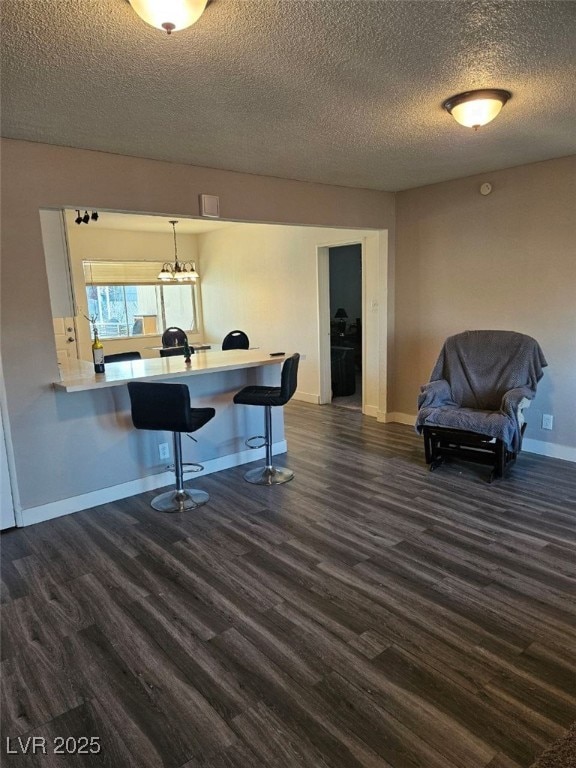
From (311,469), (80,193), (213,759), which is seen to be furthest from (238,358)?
(213,759)

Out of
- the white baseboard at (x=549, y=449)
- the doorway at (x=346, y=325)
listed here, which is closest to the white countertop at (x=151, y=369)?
the white baseboard at (x=549, y=449)

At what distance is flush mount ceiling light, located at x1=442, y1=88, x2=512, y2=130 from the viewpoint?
244cm

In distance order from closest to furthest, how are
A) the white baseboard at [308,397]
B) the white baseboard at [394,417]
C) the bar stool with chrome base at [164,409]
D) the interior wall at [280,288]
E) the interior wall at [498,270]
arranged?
1. the bar stool with chrome base at [164,409]
2. the interior wall at [498,270]
3. the white baseboard at [394,417]
4. the interior wall at [280,288]
5. the white baseboard at [308,397]

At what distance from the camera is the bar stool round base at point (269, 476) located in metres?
3.90

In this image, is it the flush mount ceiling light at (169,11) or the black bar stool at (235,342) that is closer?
the flush mount ceiling light at (169,11)

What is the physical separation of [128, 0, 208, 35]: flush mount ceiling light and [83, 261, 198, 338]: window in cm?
637

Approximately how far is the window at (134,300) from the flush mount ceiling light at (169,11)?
637cm

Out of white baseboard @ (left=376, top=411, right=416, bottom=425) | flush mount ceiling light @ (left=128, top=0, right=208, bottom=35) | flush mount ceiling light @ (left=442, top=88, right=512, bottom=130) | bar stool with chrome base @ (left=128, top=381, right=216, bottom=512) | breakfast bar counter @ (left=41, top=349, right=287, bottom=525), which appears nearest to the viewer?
flush mount ceiling light @ (left=128, top=0, right=208, bottom=35)

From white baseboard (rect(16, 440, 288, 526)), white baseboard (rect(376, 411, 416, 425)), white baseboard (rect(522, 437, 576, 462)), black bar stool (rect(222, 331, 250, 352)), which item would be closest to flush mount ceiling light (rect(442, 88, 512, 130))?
white baseboard (rect(522, 437, 576, 462))

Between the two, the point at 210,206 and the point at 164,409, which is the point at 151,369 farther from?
the point at 210,206

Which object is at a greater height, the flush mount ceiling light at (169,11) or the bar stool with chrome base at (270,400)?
the flush mount ceiling light at (169,11)

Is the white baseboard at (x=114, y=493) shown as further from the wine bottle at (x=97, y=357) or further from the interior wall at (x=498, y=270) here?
the interior wall at (x=498, y=270)

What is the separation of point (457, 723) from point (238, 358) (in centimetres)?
308

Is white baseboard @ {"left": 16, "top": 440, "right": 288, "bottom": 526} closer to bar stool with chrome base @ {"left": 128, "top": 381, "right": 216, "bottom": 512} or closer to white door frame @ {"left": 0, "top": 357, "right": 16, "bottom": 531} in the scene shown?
white door frame @ {"left": 0, "top": 357, "right": 16, "bottom": 531}
